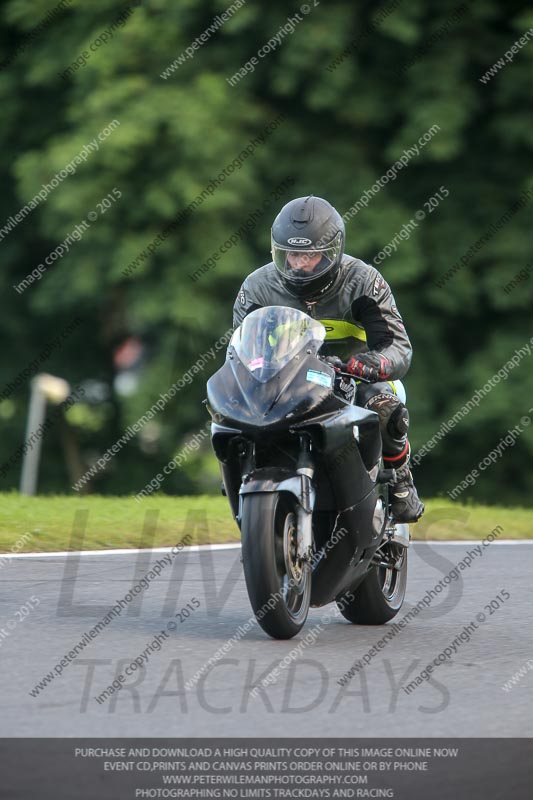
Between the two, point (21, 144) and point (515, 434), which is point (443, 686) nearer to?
point (515, 434)

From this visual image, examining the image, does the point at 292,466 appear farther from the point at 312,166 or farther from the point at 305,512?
the point at 312,166

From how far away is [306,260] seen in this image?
6.86 meters

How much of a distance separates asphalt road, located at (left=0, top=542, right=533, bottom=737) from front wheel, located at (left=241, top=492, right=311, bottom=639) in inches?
5.1

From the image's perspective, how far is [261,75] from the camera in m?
16.7

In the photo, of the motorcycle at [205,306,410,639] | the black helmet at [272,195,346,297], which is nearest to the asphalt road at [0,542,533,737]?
the motorcycle at [205,306,410,639]

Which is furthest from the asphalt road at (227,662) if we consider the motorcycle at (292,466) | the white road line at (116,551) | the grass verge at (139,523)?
the grass verge at (139,523)

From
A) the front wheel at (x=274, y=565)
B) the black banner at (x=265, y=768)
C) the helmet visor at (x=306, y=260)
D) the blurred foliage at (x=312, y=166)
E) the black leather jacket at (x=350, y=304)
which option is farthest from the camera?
the blurred foliage at (x=312, y=166)

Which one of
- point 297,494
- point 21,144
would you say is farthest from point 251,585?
point 21,144

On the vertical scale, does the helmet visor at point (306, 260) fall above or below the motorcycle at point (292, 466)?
above

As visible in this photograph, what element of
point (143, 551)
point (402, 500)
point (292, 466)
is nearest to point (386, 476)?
point (402, 500)

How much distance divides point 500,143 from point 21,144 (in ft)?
19.8

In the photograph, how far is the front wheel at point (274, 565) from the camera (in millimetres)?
6102

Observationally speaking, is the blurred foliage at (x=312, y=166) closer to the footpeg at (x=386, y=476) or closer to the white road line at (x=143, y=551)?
the white road line at (x=143, y=551)

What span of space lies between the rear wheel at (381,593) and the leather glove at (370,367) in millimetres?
924
